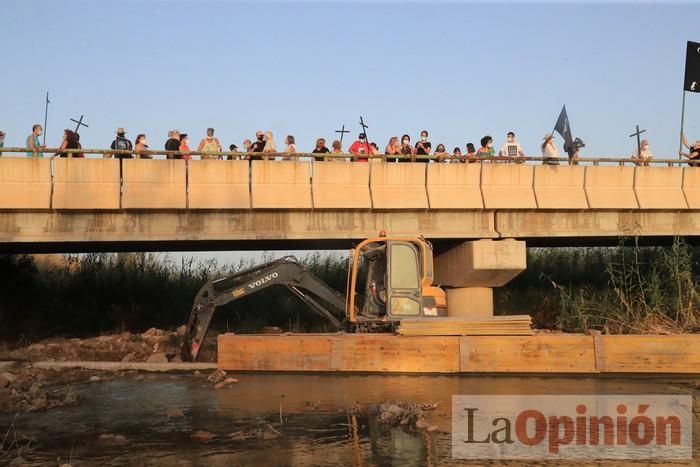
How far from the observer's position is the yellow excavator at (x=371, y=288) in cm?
1447

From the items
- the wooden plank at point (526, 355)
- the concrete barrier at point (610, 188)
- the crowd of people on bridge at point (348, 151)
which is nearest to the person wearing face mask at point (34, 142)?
the crowd of people on bridge at point (348, 151)

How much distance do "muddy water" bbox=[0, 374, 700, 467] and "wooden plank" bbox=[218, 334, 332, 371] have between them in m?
0.25

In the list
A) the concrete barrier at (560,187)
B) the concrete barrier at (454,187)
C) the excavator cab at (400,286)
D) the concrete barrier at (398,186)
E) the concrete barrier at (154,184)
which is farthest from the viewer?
the concrete barrier at (560,187)

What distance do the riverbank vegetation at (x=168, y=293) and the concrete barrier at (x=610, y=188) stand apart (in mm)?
1296

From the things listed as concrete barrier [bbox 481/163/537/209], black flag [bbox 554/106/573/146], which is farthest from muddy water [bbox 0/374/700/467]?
black flag [bbox 554/106/573/146]

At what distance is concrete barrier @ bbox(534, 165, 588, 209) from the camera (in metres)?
19.8

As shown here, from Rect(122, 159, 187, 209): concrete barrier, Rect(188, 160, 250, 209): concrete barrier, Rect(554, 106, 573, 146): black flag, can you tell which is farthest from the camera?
Rect(554, 106, 573, 146): black flag

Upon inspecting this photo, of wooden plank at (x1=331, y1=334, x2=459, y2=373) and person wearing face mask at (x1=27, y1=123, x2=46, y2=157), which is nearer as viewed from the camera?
wooden plank at (x1=331, y1=334, x2=459, y2=373)

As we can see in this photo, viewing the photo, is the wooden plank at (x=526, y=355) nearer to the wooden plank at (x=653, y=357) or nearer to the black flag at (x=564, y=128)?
the wooden plank at (x=653, y=357)

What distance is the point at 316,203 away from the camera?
61.5 ft

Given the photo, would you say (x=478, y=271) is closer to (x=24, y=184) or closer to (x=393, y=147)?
(x=393, y=147)

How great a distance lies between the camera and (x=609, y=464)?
8266 mm

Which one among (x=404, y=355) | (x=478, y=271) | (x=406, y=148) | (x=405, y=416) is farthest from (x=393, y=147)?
(x=405, y=416)

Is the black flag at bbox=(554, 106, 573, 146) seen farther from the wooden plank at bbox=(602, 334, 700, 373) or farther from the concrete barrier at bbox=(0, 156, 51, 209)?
the concrete barrier at bbox=(0, 156, 51, 209)
